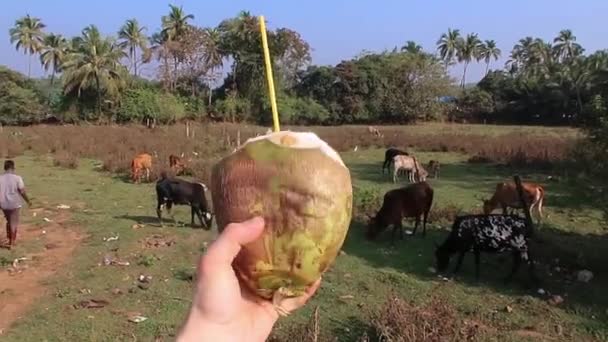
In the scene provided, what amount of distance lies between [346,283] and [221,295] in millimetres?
7708

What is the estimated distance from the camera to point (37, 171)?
67.4 ft

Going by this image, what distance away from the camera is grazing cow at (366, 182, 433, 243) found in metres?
12.0

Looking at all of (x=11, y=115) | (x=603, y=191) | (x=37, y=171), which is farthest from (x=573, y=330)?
(x=11, y=115)

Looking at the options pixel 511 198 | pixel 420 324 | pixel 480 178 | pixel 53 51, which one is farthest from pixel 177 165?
pixel 53 51

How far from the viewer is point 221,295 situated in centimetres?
161

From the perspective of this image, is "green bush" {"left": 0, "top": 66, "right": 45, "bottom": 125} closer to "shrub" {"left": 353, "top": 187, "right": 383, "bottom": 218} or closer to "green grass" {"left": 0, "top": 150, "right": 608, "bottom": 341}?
"green grass" {"left": 0, "top": 150, "right": 608, "bottom": 341}

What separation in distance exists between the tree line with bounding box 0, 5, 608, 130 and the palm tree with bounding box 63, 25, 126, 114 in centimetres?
7

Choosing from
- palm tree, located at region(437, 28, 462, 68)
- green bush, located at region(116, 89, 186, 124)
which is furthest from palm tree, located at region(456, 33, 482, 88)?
green bush, located at region(116, 89, 186, 124)

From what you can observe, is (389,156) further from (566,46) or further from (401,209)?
(566,46)

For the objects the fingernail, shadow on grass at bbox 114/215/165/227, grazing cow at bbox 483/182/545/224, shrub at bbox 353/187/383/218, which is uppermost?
the fingernail

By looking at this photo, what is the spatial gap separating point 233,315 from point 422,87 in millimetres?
47936

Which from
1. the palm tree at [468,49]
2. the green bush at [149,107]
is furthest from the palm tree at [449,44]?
the green bush at [149,107]

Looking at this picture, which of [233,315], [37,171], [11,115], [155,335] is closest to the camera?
[233,315]

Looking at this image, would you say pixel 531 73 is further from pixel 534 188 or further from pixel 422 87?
pixel 534 188
